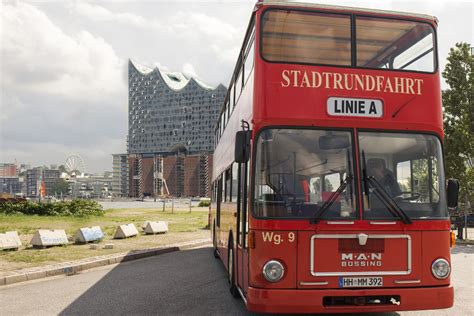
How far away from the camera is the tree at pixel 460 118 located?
20938 mm

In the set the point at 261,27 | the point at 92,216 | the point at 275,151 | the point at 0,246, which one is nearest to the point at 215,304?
the point at 275,151

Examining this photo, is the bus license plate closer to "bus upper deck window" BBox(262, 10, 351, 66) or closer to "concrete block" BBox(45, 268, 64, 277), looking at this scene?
"bus upper deck window" BBox(262, 10, 351, 66)

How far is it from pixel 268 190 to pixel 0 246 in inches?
446

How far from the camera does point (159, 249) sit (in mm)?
15336

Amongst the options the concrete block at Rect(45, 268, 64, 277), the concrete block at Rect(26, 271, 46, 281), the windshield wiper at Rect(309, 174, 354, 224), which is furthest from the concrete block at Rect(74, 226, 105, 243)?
the windshield wiper at Rect(309, 174, 354, 224)

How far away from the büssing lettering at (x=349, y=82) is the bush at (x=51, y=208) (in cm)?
2746

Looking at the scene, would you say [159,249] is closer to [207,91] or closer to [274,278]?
[274,278]

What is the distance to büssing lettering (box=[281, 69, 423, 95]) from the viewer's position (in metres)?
6.34

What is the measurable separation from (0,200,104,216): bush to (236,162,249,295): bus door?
25993mm

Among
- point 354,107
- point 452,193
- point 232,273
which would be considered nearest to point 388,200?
point 452,193

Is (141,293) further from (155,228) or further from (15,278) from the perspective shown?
(155,228)

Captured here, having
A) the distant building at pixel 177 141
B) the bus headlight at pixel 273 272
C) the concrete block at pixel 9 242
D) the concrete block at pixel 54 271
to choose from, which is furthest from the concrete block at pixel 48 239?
the distant building at pixel 177 141

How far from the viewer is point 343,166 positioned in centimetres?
606

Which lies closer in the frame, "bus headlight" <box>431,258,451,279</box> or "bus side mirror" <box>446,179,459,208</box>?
"bus headlight" <box>431,258,451,279</box>
